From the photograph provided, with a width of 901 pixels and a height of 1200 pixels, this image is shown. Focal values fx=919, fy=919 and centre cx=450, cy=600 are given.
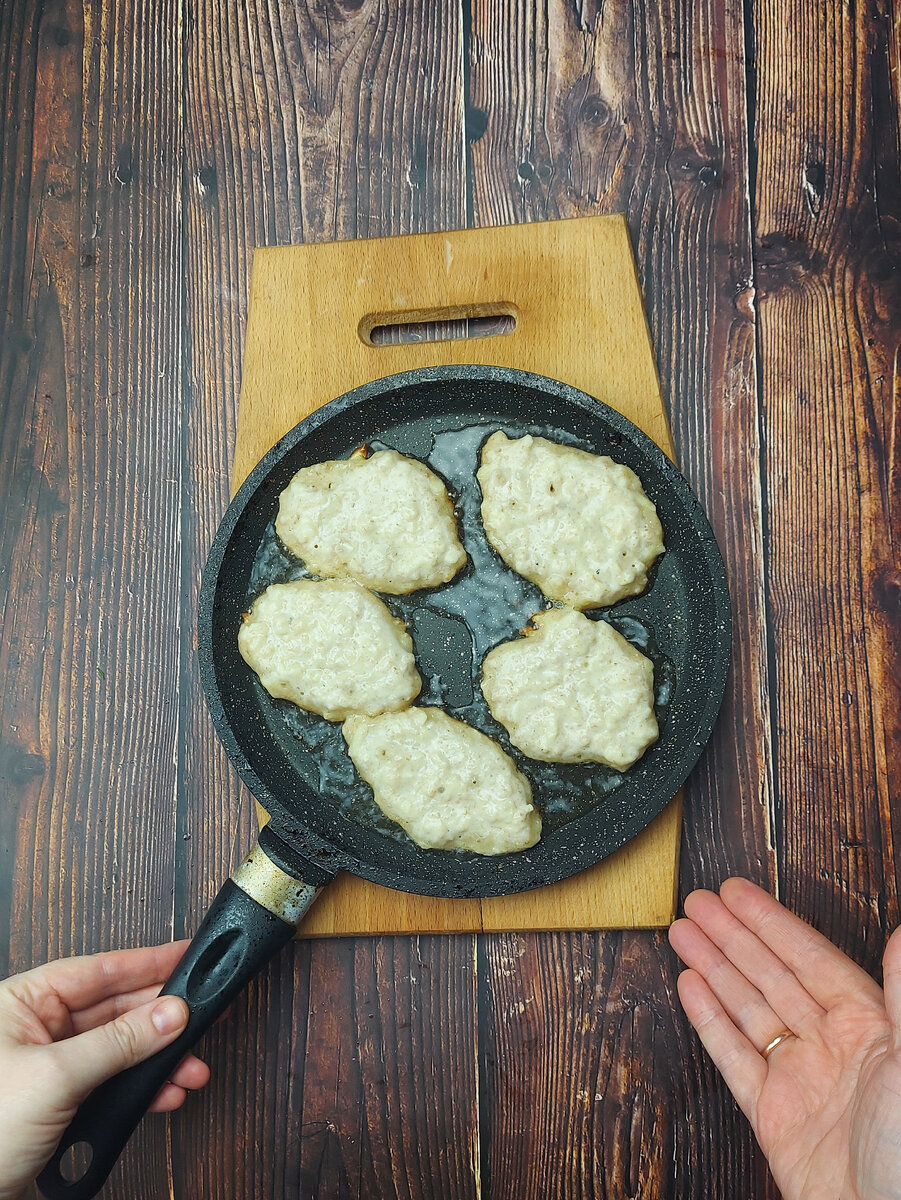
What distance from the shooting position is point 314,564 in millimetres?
1536

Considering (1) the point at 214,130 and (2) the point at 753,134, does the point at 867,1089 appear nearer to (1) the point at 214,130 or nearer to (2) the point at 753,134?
(2) the point at 753,134

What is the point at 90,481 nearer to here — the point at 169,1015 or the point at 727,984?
the point at 169,1015

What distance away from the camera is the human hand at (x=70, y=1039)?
121 cm

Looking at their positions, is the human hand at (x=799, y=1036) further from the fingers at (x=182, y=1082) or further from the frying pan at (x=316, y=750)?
the fingers at (x=182, y=1082)

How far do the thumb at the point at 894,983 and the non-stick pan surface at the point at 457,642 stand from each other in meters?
0.37

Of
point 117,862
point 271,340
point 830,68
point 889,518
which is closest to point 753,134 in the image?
point 830,68

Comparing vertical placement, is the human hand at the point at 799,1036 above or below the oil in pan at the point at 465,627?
below

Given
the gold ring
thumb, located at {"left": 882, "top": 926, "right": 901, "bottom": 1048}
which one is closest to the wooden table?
the gold ring

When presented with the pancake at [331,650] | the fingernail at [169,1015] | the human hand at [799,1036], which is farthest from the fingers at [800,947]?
the fingernail at [169,1015]

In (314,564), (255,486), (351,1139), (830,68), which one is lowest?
(351,1139)

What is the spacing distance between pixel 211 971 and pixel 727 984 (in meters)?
0.79

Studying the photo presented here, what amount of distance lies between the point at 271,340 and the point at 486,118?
0.56 meters

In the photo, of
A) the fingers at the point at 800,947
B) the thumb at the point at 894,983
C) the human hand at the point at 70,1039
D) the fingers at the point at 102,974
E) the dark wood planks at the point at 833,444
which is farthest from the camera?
the dark wood planks at the point at 833,444

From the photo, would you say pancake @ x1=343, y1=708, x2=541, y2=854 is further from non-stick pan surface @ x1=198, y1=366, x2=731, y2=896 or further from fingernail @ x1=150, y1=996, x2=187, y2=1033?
fingernail @ x1=150, y1=996, x2=187, y2=1033
